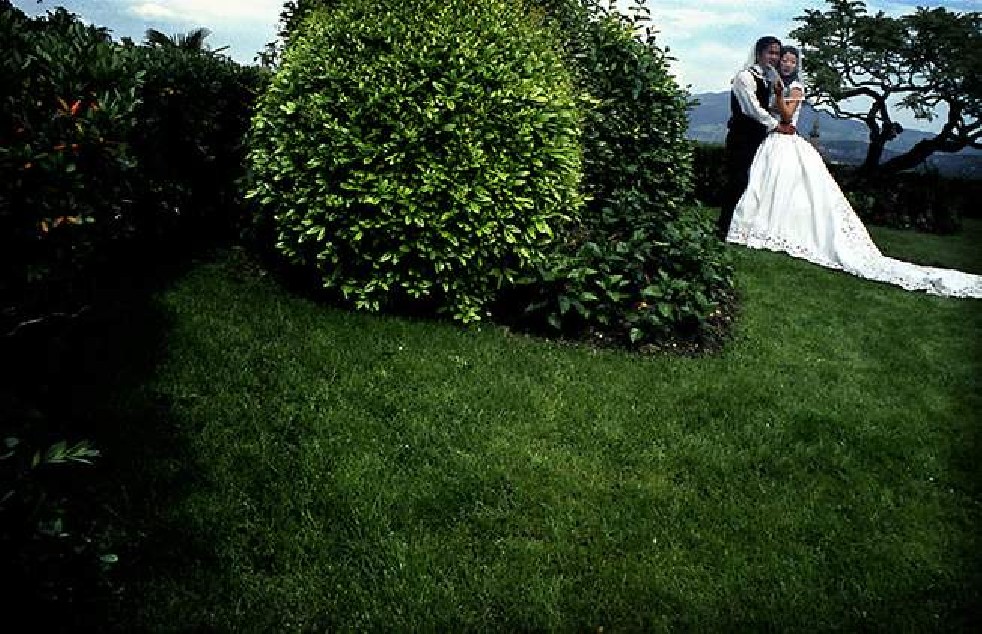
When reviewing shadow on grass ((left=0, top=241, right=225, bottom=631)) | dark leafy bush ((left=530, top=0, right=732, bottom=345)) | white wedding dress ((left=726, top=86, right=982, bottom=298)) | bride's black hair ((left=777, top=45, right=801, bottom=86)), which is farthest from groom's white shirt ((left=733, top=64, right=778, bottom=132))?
shadow on grass ((left=0, top=241, right=225, bottom=631))

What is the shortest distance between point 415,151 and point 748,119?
719cm

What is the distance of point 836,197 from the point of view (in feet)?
36.6

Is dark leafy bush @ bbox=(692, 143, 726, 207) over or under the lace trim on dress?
over

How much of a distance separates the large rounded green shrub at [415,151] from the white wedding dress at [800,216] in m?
5.60

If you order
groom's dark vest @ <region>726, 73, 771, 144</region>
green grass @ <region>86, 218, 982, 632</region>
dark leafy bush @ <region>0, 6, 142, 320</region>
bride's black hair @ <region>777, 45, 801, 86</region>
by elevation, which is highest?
bride's black hair @ <region>777, 45, 801, 86</region>

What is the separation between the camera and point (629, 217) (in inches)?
305

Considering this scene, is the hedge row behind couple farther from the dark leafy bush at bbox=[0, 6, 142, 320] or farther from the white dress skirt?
the dark leafy bush at bbox=[0, 6, 142, 320]

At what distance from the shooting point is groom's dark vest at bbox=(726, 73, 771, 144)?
37.1ft

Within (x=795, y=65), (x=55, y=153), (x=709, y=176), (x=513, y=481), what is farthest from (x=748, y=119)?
(x=55, y=153)

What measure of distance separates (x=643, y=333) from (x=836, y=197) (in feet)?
20.7

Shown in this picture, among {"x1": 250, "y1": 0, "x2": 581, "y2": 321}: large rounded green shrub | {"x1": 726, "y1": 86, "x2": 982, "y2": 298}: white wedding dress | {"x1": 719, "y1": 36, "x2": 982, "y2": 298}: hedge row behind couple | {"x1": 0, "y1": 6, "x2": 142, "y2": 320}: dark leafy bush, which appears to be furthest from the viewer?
{"x1": 719, "y1": 36, "x2": 982, "y2": 298}: hedge row behind couple

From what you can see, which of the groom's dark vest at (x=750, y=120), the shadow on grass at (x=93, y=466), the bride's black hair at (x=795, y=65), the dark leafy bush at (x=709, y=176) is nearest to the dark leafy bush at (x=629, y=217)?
the groom's dark vest at (x=750, y=120)

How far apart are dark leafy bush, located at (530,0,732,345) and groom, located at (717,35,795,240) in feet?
6.74

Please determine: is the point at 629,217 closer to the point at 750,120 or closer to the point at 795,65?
the point at 750,120
